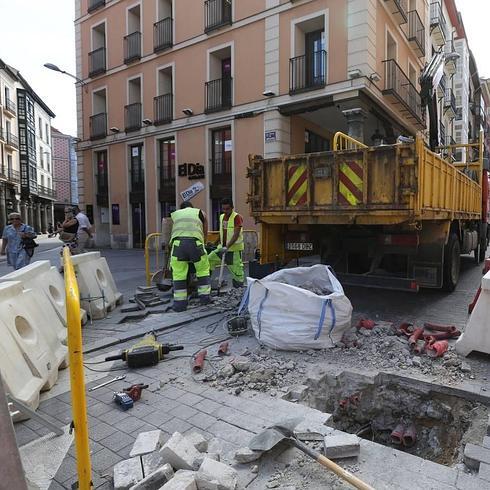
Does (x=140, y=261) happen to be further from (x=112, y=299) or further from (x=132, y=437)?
(x=132, y=437)

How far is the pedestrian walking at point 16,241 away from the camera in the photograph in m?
7.82

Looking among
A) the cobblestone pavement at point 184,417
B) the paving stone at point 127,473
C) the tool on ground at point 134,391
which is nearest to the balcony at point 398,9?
the cobblestone pavement at point 184,417

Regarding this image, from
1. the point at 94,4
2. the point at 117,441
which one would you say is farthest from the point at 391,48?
the point at 117,441

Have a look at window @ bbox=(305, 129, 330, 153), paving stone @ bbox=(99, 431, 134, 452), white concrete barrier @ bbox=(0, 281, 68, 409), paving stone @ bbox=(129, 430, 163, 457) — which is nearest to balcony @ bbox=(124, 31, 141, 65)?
window @ bbox=(305, 129, 330, 153)

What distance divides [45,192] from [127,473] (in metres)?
56.6

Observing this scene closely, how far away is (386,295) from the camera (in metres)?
7.49

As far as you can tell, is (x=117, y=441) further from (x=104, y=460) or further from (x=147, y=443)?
(x=147, y=443)

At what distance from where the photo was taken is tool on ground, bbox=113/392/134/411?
10.6 feet

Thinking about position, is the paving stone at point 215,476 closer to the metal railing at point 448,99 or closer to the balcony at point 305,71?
the balcony at point 305,71

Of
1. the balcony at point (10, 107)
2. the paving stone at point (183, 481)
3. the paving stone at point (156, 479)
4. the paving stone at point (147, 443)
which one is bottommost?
the paving stone at point (147, 443)

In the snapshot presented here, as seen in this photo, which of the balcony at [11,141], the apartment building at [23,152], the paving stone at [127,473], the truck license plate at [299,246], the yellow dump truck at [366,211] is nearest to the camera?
the paving stone at [127,473]

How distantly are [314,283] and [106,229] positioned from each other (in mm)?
18508

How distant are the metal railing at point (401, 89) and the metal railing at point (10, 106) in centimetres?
3957

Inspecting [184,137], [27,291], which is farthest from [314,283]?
[184,137]
